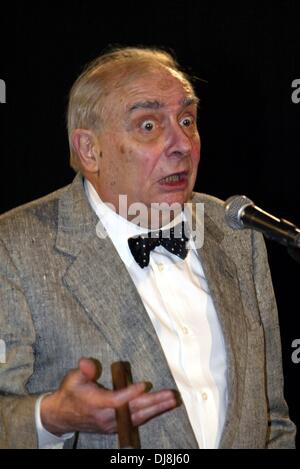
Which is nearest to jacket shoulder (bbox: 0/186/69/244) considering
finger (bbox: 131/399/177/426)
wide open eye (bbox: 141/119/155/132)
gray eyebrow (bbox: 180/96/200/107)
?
wide open eye (bbox: 141/119/155/132)

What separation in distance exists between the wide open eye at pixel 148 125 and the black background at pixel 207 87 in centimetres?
66

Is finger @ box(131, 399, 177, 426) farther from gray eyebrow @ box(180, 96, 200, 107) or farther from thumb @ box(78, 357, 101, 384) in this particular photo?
gray eyebrow @ box(180, 96, 200, 107)

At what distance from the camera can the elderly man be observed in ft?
6.24

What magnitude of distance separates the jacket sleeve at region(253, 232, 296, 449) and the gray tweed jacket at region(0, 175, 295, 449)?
0.04m

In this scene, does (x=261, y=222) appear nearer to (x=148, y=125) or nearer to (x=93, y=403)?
(x=93, y=403)

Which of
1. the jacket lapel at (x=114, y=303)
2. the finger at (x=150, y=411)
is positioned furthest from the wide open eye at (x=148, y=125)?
the finger at (x=150, y=411)

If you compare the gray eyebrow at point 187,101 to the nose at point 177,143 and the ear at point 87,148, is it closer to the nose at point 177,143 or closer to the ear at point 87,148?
the nose at point 177,143

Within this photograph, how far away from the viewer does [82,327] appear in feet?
6.32

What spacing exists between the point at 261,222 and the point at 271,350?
2.46 ft

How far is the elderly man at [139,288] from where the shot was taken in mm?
1903

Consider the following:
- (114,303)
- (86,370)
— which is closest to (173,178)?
(114,303)

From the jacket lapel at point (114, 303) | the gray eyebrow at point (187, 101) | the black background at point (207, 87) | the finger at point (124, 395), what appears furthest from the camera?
the black background at point (207, 87)
